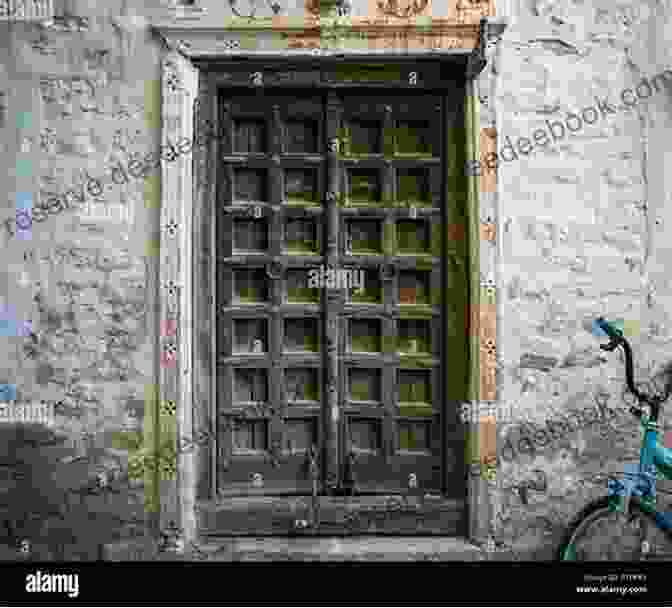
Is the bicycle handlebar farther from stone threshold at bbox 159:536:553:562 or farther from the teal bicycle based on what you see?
stone threshold at bbox 159:536:553:562

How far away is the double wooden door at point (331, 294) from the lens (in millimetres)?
5980

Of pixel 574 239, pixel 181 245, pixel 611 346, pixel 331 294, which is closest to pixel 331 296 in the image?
pixel 331 294

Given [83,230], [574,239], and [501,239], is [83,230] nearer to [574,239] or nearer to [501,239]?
[501,239]

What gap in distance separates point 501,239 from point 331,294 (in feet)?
3.15

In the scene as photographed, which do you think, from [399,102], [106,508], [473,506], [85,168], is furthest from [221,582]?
[399,102]

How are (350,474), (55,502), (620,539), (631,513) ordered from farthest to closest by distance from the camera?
1. (350,474)
2. (55,502)
3. (620,539)
4. (631,513)

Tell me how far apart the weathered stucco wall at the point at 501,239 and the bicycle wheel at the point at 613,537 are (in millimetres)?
162

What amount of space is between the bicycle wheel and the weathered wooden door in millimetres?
691

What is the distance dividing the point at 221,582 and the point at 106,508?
0.83 m

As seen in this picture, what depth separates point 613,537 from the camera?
18.8 ft

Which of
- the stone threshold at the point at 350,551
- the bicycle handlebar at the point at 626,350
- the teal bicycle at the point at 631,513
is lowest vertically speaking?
the stone threshold at the point at 350,551

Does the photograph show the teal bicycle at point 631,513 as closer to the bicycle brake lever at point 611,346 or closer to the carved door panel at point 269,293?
the bicycle brake lever at point 611,346

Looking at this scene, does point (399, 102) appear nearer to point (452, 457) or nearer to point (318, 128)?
point (318, 128)

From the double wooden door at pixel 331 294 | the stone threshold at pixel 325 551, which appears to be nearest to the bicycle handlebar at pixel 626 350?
the double wooden door at pixel 331 294
